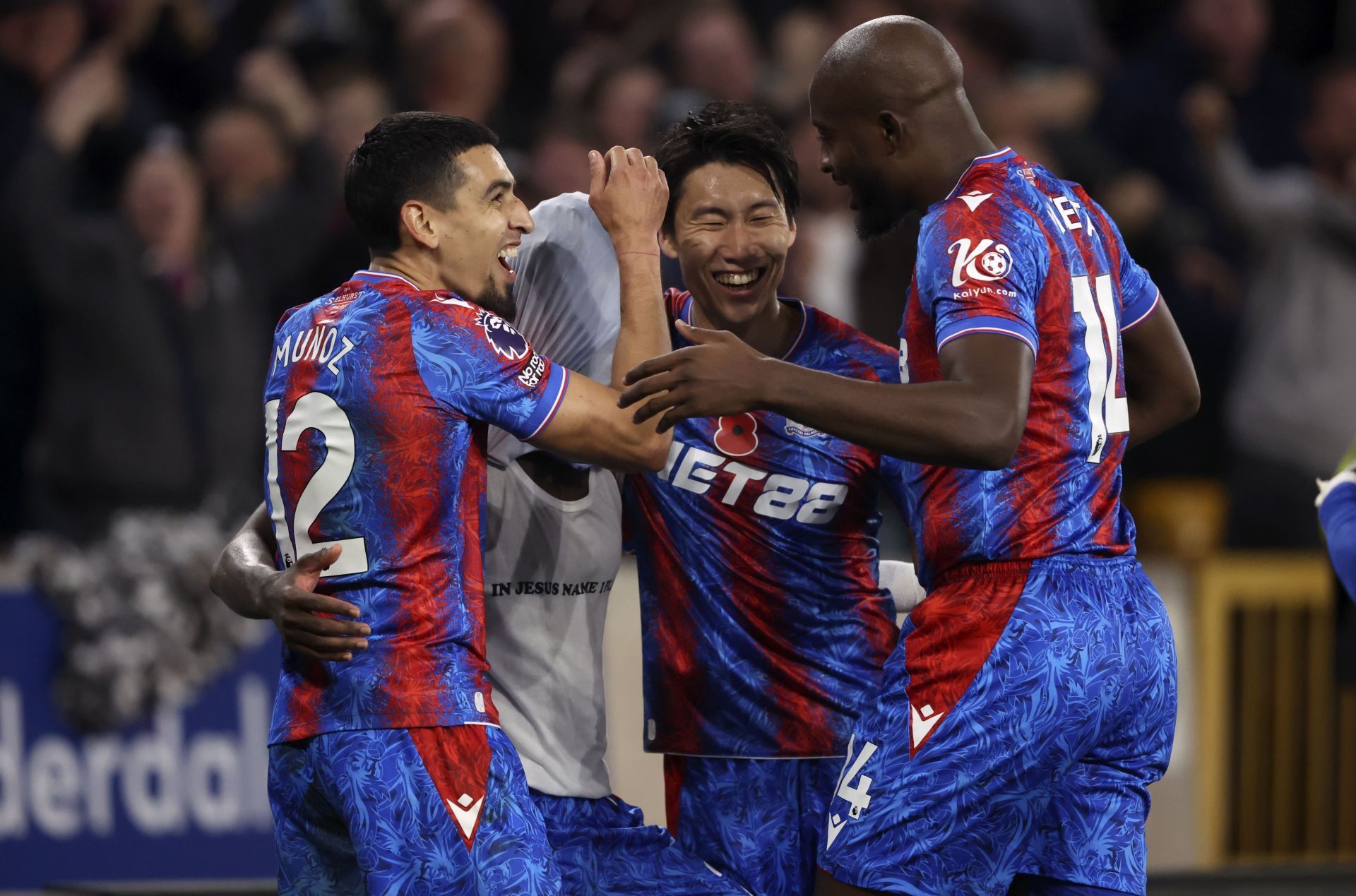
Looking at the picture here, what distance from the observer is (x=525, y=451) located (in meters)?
3.15

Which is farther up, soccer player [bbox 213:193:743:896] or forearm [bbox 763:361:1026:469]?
forearm [bbox 763:361:1026:469]

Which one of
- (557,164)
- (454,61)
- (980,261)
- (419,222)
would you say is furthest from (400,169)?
(454,61)

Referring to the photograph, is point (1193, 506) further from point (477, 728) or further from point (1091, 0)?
point (477, 728)

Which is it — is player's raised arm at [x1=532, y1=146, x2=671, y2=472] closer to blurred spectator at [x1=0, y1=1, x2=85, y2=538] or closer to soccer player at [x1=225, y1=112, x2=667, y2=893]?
soccer player at [x1=225, y1=112, x2=667, y2=893]

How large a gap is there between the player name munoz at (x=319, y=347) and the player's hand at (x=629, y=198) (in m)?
0.55

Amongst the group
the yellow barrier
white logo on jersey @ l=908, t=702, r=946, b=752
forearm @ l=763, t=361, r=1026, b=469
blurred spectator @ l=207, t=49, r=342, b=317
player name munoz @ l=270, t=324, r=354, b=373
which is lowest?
the yellow barrier

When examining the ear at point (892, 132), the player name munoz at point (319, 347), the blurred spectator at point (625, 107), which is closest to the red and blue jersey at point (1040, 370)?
the ear at point (892, 132)

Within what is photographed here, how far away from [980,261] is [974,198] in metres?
0.16

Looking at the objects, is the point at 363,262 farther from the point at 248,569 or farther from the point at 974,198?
the point at 974,198

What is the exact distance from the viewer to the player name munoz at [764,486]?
3.25 meters

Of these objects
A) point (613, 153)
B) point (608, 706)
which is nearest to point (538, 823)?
point (613, 153)

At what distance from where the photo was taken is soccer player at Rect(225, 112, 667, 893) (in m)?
2.60

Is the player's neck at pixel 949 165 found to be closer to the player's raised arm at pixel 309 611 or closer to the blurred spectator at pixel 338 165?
the player's raised arm at pixel 309 611

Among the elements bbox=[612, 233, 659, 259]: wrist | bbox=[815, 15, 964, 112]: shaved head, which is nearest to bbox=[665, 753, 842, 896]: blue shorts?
bbox=[612, 233, 659, 259]: wrist
